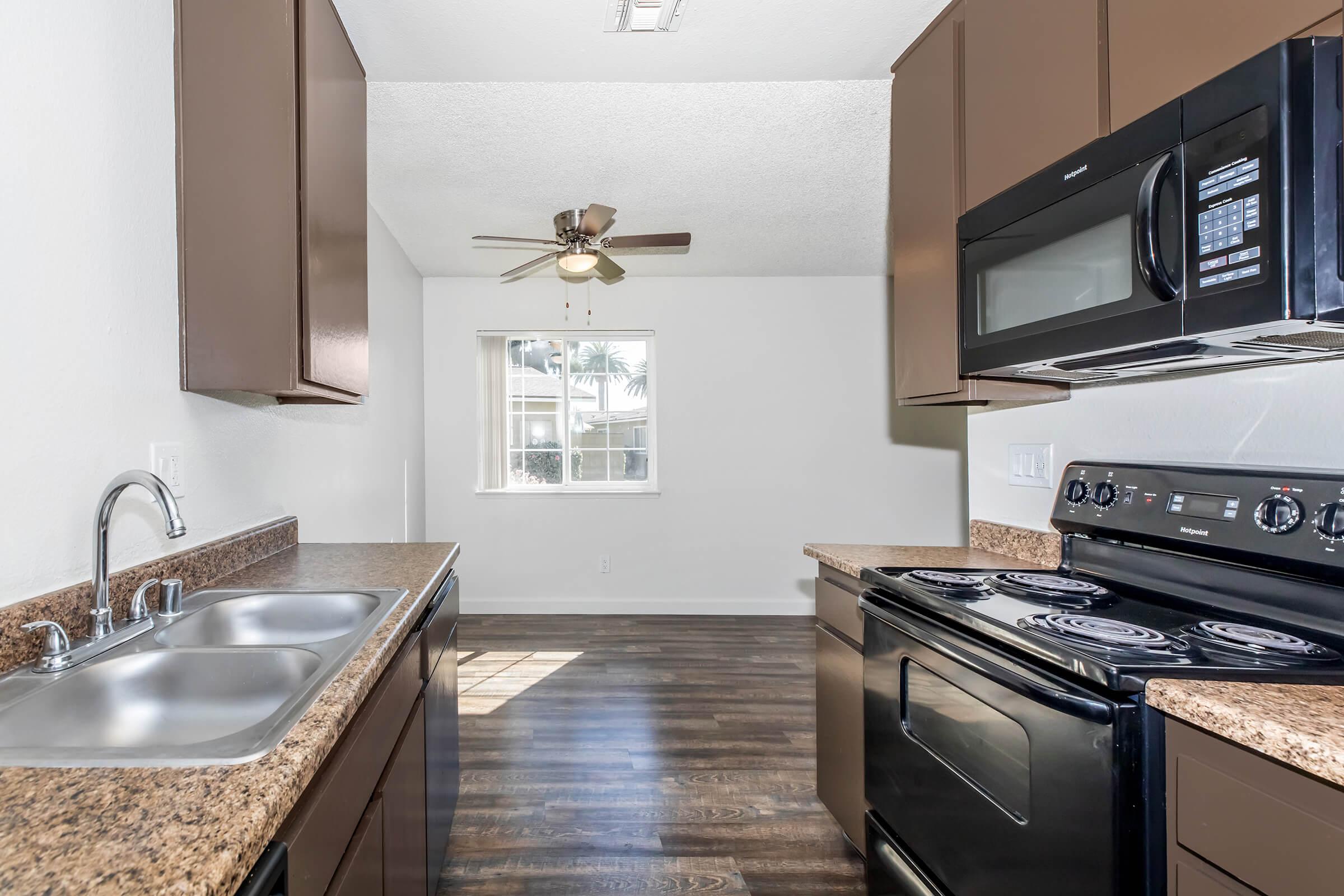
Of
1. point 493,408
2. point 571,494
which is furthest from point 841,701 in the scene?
point 493,408

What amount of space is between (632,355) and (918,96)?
118 inches

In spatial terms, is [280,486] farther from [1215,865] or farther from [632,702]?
[1215,865]

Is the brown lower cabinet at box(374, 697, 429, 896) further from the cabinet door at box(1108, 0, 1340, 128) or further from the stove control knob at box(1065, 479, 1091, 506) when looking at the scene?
the cabinet door at box(1108, 0, 1340, 128)

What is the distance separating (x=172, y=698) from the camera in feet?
3.51

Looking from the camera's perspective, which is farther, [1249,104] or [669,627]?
[669,627]

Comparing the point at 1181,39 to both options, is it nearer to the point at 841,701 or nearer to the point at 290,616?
the point at 841,701

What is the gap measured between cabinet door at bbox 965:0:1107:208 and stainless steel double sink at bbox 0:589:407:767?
174cm

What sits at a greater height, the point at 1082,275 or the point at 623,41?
the point at 623,41

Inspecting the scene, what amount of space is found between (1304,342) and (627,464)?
402 centimetres

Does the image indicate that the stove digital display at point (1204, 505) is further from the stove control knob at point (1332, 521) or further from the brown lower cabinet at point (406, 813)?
the brown lower cabinet at point (406, 813)

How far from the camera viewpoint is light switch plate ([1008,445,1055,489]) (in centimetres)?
181

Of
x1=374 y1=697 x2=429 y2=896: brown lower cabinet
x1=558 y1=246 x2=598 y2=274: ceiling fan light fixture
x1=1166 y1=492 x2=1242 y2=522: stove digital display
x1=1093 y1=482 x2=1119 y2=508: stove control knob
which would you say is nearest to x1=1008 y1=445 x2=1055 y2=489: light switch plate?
x1=1093 y1=482 x2=1119 y2=508: stove control knob

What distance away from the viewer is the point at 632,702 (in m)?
3.01

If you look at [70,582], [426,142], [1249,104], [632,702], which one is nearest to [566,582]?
[632,702]
